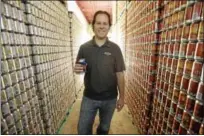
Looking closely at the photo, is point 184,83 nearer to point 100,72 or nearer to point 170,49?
point 170,49

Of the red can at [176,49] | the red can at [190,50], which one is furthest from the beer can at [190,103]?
the red can at [176,49]

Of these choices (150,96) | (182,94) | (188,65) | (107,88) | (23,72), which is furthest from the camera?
(150,96)

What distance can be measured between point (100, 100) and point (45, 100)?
1.03 meters

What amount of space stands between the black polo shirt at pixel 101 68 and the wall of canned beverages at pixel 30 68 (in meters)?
0.73

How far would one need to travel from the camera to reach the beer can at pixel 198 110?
56.6 inches

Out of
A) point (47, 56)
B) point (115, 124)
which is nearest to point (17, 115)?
point (47, 56)

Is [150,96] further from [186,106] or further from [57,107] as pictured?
[57,107]

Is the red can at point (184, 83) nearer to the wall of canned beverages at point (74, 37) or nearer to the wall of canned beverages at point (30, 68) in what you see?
the wall of canned beverages at point (30, 68)

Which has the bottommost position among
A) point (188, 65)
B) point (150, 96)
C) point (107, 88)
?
point (150, 96)

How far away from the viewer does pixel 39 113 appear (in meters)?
2.73

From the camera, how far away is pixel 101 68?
93.7 inches

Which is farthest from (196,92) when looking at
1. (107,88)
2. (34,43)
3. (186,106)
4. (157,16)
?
(34,43)

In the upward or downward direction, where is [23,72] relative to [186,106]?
upward

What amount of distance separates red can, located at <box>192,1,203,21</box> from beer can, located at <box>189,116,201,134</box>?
813 millimetres
